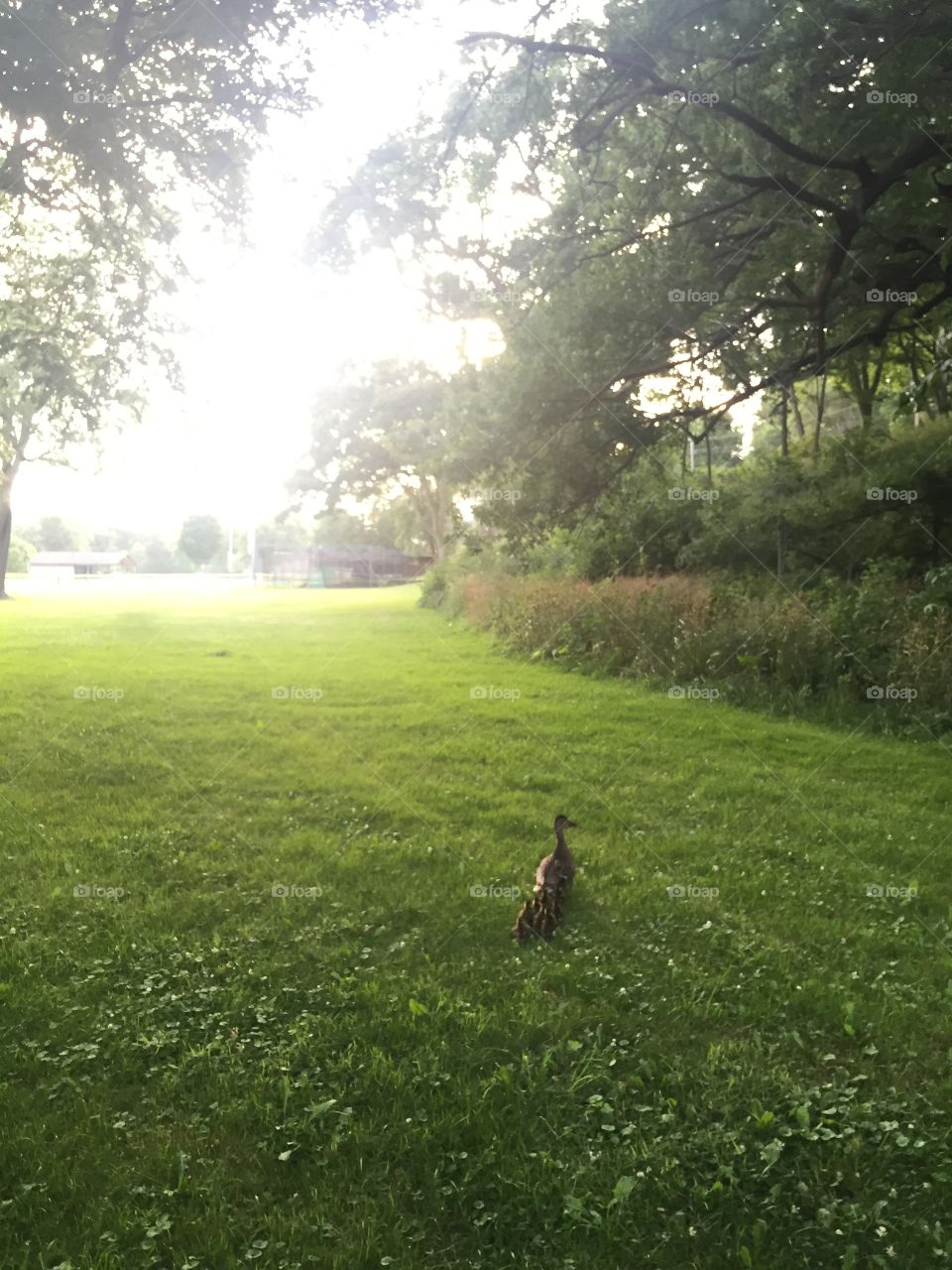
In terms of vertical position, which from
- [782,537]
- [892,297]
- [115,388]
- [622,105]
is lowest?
[782,537]

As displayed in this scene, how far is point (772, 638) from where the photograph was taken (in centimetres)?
1053

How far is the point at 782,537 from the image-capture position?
46.6ft

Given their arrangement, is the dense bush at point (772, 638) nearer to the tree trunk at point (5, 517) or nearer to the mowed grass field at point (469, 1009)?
the mowed grass field at point (469, 1009)

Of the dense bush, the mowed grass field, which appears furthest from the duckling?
the dense bush

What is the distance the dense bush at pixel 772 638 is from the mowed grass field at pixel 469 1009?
145 cm

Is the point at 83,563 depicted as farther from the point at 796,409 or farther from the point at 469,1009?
the point at 796,409

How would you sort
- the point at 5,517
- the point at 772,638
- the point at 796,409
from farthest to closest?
the point at 796,409 → the point at 5,517 → the point at 772,638

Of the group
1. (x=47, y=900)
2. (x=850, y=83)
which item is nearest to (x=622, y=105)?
(x=850, y=83)

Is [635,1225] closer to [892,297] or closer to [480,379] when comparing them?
[480,379]

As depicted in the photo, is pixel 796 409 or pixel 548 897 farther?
pixel 796 409

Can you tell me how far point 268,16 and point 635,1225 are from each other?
9.74 metres

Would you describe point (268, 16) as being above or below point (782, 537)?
above

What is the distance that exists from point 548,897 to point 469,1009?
96cm

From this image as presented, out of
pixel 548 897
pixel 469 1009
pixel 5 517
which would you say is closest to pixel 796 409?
pixel 5 517
